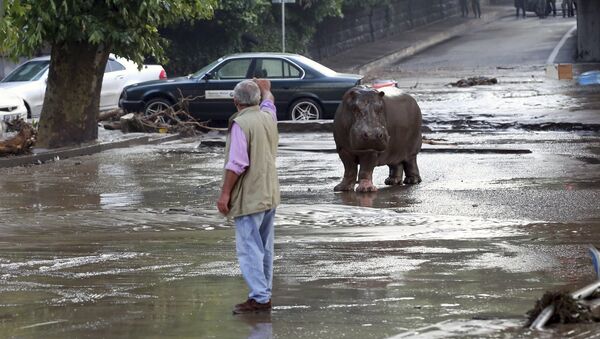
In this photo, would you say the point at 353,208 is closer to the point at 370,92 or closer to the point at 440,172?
the point at 370,92

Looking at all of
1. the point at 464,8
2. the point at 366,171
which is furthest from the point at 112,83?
the point at 464,8

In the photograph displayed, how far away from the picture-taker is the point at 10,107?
2286cm

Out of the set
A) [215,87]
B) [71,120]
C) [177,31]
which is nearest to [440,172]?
[71,120]

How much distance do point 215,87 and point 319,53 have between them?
2110 cm

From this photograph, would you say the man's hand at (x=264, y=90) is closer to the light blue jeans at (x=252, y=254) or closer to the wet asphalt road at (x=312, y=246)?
the light blue jeans at (x=252, y=254)

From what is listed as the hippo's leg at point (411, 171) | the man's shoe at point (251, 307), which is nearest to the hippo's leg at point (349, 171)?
the hippo's leg at point (411, 171)

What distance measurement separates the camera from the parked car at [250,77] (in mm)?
24469

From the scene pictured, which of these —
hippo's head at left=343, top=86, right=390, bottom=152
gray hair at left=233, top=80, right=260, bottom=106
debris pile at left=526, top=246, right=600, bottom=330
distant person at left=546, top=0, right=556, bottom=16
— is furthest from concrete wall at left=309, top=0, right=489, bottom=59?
debris pile at left=526, top=246, right=600, bottom=330

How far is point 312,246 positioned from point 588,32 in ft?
116

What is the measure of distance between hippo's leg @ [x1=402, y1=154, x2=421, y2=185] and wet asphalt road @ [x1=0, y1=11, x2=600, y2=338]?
0.30 metres

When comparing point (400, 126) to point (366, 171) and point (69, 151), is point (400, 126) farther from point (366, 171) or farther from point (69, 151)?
point (69, 151)

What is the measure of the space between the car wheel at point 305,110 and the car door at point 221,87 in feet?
3.59

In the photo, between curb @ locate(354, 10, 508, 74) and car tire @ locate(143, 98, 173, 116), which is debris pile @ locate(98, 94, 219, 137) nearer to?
car tire @ locate(143, 98, 173, 116)

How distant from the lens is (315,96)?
964 inches
